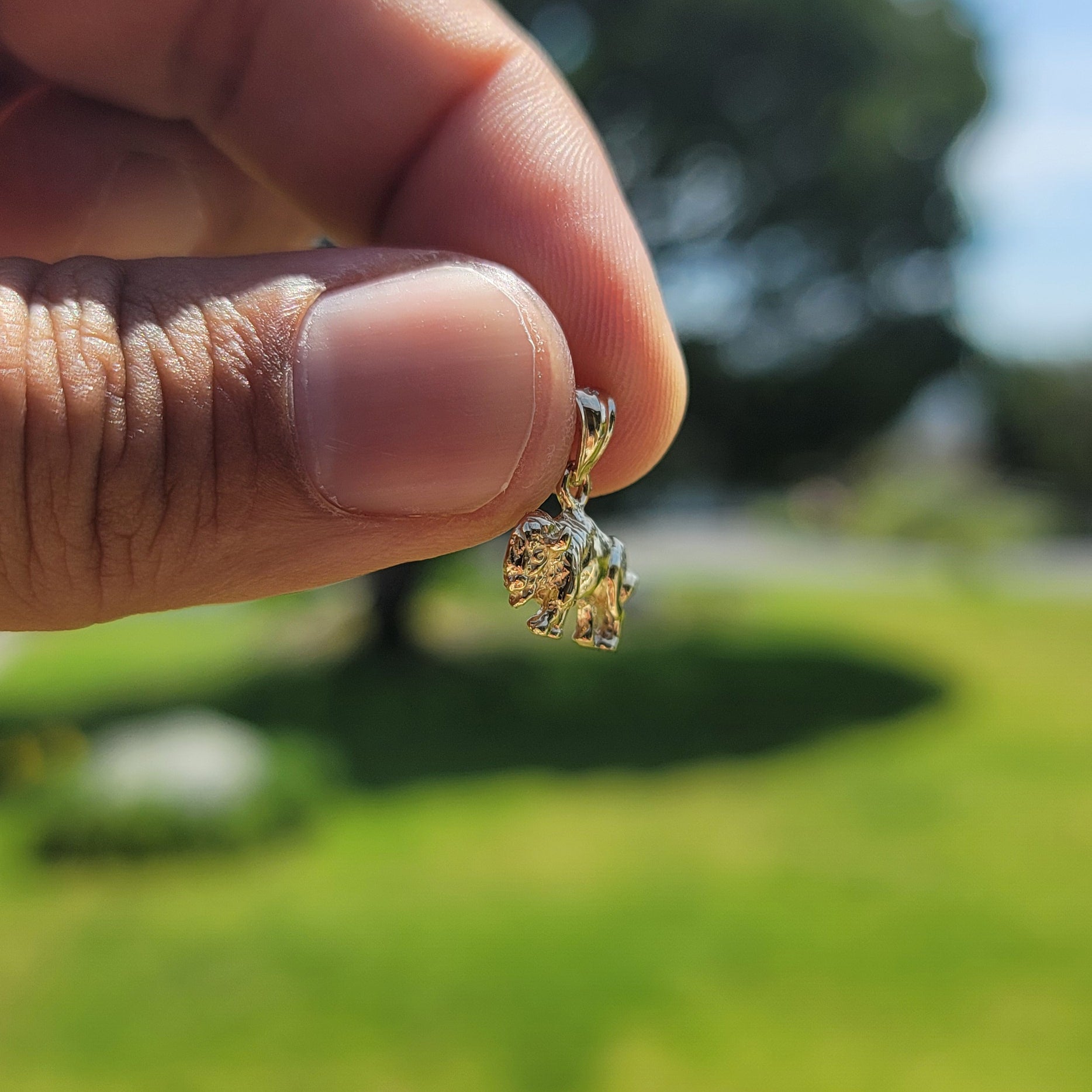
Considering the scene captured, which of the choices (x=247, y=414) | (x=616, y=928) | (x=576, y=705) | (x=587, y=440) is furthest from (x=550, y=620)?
(x=576, y=705)

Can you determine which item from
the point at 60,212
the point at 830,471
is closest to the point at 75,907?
the point at 60,212

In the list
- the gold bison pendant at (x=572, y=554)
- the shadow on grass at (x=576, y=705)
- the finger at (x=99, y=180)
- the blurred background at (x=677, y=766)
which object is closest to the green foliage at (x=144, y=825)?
the blurred background at (x=677, y=766)

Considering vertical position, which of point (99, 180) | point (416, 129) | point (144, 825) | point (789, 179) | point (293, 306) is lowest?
point (144, 825)

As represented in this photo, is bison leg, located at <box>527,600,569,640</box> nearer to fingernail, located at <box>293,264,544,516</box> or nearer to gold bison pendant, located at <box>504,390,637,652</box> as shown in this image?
gold bison pendant, located at <box>504,390,637,652</box>

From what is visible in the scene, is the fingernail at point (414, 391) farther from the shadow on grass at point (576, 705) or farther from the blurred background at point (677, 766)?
the shadow on grass at point (576, 705)

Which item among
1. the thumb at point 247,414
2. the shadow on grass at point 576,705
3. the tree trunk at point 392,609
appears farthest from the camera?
the tree trunk at point 392,609

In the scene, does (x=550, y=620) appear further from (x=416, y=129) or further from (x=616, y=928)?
(x=616, y=928)

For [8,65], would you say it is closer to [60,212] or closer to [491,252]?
[60,212]
